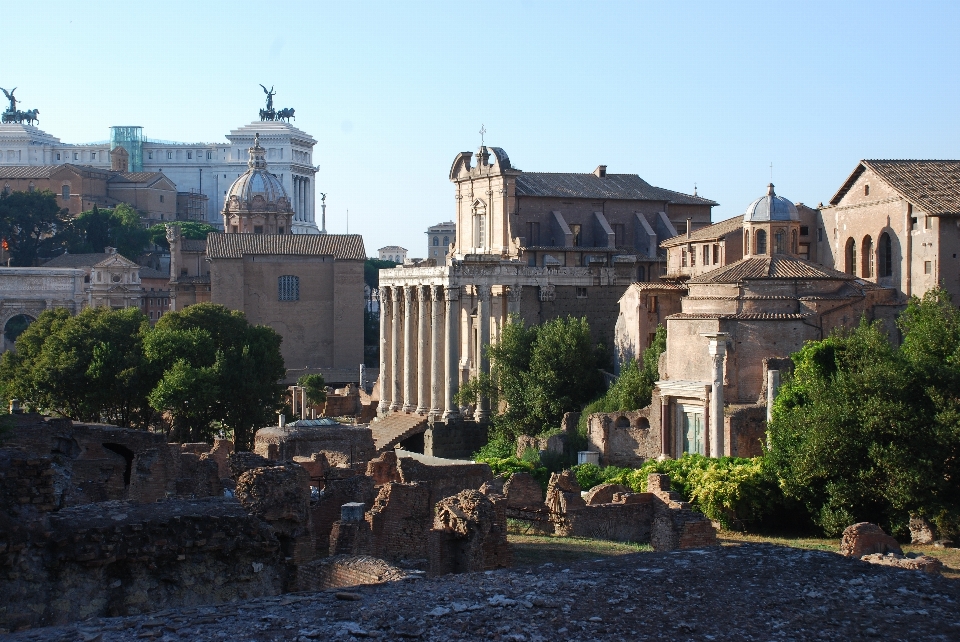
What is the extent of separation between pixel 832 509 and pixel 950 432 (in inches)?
111

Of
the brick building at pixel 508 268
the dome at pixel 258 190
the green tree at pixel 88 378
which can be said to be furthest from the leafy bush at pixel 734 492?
the dome at pixel 258 190

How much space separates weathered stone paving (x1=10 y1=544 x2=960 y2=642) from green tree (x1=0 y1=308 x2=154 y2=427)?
35492 mm

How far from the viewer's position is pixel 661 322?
43156 mm

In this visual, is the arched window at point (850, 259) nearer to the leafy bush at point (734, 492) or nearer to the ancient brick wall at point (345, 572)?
the leafy bush at point (734, 492)

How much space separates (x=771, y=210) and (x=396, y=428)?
60.6 ft

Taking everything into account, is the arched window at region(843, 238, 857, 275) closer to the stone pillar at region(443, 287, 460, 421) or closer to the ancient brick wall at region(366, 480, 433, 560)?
the stone pillar at region(443, 287, 460, 421)

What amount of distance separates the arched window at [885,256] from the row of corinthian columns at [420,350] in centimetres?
1608

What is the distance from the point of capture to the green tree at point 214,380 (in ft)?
147

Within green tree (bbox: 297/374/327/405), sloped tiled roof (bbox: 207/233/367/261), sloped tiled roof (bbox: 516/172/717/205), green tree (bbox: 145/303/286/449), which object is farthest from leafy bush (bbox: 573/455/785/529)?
sloped tiled roof (bbox: 207/233/367/261)

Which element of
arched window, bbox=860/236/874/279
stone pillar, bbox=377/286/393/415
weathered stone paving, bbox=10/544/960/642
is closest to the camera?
weathered stone paving, bbox=10/544/960/642

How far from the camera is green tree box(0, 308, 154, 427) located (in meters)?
46.1

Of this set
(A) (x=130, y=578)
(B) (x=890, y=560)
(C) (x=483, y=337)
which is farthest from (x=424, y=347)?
(A) (x=130, y=578)

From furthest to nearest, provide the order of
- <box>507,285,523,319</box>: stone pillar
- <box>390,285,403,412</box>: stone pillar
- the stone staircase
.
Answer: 1. <box>390,285,403,412</box>: stone pillar
2. the stone staircase
3. <box>507,285,523,319</box>: stone pillar

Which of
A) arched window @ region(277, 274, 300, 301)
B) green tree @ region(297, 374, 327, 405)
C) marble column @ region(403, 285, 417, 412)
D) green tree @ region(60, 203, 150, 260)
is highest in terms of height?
green tree @ region(60, 203, 150, 260)
